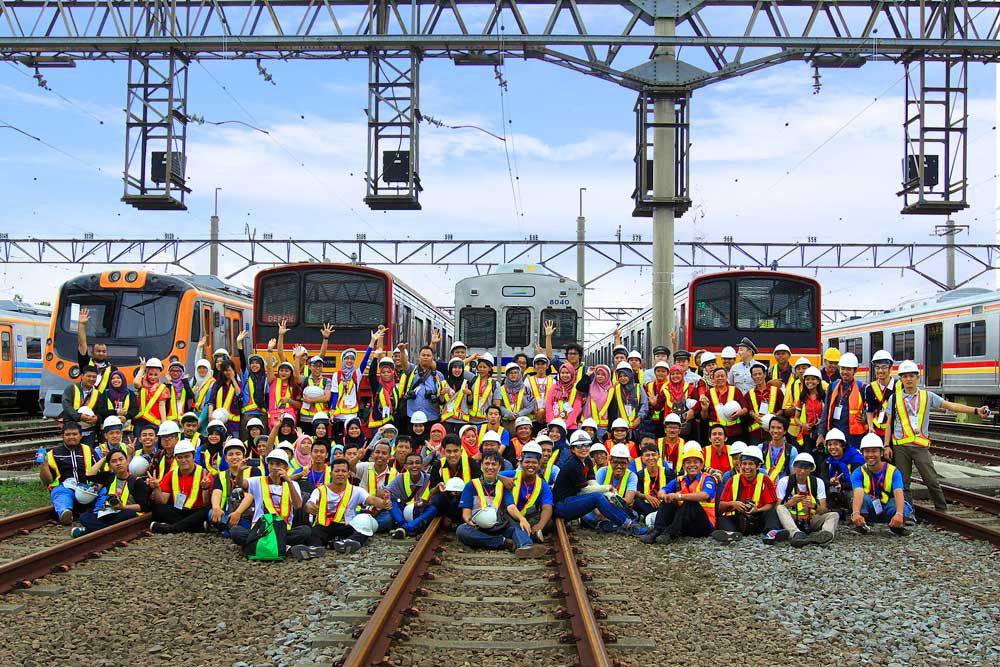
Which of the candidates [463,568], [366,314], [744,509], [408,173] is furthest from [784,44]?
[463,568]

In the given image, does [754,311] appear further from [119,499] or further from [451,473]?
[119,499]

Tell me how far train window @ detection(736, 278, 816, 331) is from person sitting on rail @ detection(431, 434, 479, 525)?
7939mm

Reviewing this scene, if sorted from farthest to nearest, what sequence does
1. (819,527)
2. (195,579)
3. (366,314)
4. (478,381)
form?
(366,314), (478,381), (819,527), (195,579)

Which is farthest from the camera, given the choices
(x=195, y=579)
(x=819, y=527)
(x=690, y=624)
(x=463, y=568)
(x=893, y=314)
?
(x=893, y=314)

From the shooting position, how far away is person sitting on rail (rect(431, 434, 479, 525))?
28.3ft

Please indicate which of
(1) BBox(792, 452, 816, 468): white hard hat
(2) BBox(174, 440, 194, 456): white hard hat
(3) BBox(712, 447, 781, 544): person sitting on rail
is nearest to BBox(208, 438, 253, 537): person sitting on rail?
(2) BBox(174, 440, 194, 456): white hard hat

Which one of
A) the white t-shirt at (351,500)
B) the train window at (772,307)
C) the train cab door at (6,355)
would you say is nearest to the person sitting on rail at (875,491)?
the white t-shirt at (351,500)

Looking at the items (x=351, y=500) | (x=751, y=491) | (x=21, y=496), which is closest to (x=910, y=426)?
(x=751, y=491)

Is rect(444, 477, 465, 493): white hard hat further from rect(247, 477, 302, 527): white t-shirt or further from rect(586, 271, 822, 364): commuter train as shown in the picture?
rect(586, 271, 822, 364): commuter train

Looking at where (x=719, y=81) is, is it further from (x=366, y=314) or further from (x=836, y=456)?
(x=836, y=456)

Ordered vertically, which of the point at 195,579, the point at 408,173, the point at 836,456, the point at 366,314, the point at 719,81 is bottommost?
the point at 195,579

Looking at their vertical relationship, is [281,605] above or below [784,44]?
below

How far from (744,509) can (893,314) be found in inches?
777

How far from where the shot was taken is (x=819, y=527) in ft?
27.2
